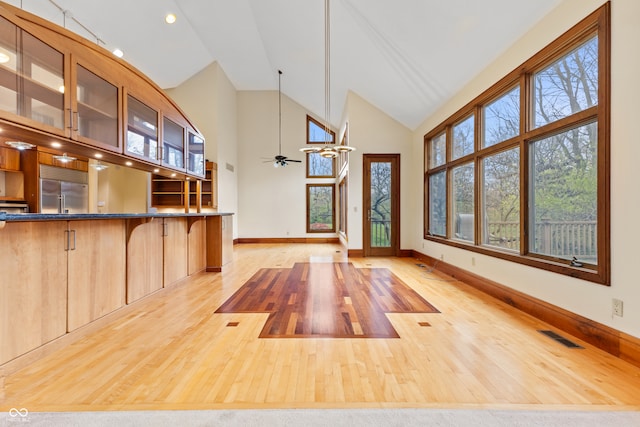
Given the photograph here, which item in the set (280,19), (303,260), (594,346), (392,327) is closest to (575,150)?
(594,346)

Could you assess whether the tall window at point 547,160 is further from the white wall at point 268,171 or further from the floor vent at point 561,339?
the white wall at point 268,171

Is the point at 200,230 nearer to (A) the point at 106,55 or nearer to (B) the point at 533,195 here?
(A) the point at 106,55

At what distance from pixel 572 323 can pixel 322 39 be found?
18.4ft

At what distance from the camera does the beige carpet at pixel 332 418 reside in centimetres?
142

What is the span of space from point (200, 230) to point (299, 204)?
17.8 feet

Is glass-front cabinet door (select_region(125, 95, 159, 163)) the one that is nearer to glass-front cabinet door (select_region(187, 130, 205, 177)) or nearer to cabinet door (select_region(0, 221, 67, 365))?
glass-front cabinet door (select_region(187, 130, 205, 177))

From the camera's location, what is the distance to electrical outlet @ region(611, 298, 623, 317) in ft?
6.82

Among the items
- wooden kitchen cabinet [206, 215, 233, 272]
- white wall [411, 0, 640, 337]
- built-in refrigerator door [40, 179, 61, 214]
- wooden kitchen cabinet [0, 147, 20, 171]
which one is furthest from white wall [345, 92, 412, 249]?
wooden kitchen cabinet [0, 147, 20, 171]

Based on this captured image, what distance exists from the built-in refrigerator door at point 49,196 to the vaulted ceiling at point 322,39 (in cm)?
269

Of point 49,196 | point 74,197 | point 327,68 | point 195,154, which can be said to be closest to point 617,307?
point 195,154

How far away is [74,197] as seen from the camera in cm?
561

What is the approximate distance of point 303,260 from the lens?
6.47m

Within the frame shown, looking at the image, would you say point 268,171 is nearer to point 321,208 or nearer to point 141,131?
point 321,208

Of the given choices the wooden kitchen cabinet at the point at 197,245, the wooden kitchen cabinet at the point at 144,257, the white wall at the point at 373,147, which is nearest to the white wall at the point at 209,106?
the wooden kitchen cabinet at the point at 197,245
